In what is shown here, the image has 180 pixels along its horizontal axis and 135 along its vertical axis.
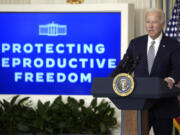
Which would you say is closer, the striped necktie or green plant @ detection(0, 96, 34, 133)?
the striped necktie

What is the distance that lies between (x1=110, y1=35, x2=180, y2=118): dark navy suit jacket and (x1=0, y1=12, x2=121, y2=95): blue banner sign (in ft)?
7.99

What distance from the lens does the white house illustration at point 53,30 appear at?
5480mm

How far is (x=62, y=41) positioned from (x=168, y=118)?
8.90 ft

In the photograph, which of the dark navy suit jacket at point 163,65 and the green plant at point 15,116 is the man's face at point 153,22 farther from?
the green plant at point 15,116

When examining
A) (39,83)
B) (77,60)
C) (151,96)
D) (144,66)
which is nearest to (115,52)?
(77,60)

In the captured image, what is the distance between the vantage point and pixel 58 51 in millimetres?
5473

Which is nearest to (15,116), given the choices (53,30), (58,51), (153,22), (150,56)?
(58,51)

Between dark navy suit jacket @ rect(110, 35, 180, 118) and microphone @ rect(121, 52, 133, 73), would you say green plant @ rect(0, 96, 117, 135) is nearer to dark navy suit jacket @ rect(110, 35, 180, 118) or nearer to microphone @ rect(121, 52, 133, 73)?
dark navy suit jacket @ rect(110, 35, 180, 118)

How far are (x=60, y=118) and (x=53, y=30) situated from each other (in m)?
1.03

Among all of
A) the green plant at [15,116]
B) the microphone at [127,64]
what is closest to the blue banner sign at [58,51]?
the green plant at [15,116]

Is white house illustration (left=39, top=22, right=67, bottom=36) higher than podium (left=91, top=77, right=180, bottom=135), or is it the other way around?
white house illustration (left=39, top=22, right=67, bottom=36)

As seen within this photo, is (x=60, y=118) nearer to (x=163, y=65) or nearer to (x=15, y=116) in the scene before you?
(x=15, y=116)

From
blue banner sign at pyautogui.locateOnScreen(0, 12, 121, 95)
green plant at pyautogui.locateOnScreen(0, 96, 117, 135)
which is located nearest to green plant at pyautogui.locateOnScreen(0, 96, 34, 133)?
green plant at pyautogui.locateOnScreen(0, 96, 117, 135)

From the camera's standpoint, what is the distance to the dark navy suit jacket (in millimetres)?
2931
